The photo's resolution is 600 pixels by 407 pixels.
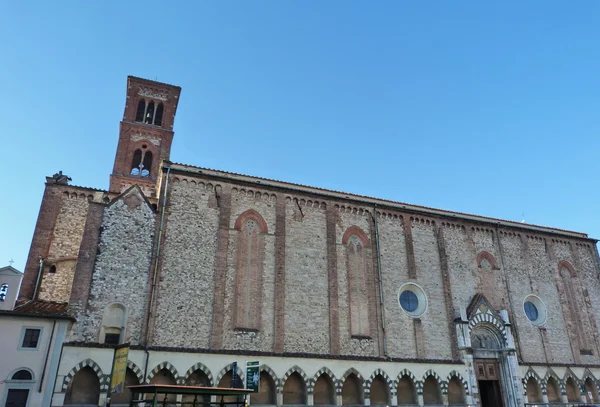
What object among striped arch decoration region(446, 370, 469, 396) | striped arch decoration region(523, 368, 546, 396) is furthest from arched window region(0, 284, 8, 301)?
striped arch decoration region(523, 368, 546, 396)

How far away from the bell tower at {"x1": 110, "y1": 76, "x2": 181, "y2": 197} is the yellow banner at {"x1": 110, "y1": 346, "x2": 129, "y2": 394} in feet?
62.0

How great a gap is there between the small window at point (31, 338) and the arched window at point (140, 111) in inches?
962

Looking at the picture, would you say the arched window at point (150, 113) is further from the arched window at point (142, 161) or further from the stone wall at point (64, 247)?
the stone wall at point (64, 247)

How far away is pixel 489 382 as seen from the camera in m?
26.8

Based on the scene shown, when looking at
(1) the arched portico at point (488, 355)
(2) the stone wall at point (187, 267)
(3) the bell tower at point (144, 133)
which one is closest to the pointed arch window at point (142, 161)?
(3) the bell tower at point (144, 133)

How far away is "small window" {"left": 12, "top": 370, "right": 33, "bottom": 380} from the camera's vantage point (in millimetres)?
17250

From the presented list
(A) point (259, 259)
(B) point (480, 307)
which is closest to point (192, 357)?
(A) point (259, 259)

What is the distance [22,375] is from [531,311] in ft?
96.1

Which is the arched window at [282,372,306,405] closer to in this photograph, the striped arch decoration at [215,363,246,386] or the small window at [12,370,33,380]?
the striped arch decoration at [215,363,246,386]

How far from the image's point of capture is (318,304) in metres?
23.9

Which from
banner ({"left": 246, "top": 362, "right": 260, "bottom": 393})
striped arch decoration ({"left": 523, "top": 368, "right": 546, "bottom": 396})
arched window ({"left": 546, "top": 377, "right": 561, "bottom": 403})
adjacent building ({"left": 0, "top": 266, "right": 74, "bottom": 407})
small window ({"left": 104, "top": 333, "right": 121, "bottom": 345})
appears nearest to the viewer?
adjacent building ({"left": 0, "top": 266, "right": 74, "bottom": 407})

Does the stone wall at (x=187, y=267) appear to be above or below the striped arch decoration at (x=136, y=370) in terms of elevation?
above

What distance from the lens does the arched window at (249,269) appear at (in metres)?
22.3

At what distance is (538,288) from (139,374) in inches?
1025
